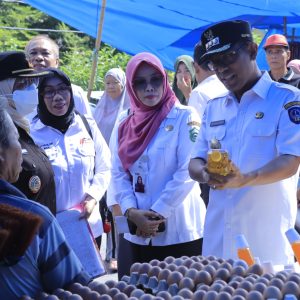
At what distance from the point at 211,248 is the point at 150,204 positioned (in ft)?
2.12

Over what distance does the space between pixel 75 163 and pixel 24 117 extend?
28.3 inches

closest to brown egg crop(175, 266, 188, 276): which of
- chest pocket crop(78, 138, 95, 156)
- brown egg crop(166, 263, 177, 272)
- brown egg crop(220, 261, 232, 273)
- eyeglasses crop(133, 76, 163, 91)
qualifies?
brown egg crop(166, 263, 177, 272)

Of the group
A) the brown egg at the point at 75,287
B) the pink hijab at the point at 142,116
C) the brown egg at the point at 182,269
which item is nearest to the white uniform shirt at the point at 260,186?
the pink hijab at the point at 142,116

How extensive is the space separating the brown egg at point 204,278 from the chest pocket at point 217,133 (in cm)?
127

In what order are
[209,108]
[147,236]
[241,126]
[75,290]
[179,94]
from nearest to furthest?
[75,290]
[241,126]
[209,108]
[147,236]
[179,94]

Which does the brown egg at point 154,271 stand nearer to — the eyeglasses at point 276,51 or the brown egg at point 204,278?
the brown egg at point 204,278

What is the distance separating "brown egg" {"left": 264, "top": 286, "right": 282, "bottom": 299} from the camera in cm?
218

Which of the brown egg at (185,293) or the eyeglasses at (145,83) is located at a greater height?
the eyeglasses at (145,83)

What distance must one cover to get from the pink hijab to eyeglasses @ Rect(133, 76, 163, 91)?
1.1 inches

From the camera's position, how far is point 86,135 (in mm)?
4625

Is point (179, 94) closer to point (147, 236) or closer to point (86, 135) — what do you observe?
point (86, 135)

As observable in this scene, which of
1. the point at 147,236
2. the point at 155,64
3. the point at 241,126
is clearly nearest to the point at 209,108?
the point at 241,126

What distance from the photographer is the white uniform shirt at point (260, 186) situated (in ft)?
11.4

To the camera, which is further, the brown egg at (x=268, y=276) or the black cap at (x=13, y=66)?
the black cap at (x=13, y=66)
